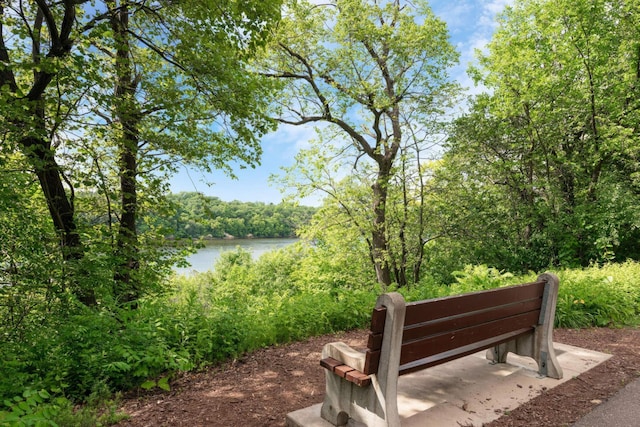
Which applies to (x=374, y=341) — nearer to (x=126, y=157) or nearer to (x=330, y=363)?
(x=330, y=363)

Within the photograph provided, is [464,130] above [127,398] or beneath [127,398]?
above

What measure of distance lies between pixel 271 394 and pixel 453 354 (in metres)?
1.66

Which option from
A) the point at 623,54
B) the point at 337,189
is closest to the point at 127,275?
the point at 337,189

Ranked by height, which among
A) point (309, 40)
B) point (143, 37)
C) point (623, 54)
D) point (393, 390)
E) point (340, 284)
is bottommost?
point (340, 284)

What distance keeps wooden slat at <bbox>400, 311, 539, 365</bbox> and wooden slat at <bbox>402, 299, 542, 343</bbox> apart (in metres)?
0.03

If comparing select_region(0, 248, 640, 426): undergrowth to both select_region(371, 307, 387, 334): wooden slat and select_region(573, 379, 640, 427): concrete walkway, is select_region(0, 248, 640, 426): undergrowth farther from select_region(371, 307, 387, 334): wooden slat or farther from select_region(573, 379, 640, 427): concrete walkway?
select_region(573, 379, 640, 427): concrete walkway

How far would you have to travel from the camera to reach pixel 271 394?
130 inches

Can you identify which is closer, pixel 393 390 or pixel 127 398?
pixel 393 390

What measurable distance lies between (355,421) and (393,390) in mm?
455

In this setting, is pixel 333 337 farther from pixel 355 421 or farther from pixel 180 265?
pixel 180 265

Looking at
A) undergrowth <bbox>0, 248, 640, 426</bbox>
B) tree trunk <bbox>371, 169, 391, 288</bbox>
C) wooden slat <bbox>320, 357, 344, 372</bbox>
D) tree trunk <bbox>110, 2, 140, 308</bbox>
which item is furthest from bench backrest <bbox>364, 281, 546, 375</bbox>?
tree trunk <bbox>371, 169, 391, 288</bbox>

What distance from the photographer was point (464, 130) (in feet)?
41.4

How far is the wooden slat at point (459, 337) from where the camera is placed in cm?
243

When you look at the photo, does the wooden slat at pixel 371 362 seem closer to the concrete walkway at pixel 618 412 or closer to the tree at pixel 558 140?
the concrete walkway at pixel 618 412
